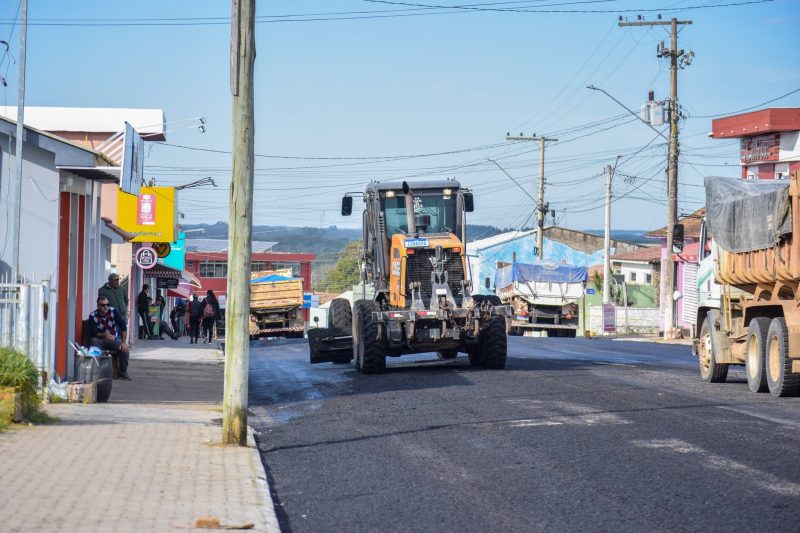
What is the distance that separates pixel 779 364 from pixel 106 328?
10.3 meters

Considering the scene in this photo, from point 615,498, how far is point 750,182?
37.1 feet

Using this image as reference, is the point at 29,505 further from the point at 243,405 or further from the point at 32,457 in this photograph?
the point at 243,405

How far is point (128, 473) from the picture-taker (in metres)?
8.52

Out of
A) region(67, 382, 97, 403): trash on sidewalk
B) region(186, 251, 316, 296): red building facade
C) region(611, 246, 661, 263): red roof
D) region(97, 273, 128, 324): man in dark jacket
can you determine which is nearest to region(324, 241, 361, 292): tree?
region(186, 251, 316, 296): red building facade

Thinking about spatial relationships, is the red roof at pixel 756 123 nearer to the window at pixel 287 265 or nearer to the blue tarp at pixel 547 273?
the blue tarp at pixel 547 273

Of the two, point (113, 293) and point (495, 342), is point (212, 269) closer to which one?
point (113, 293)

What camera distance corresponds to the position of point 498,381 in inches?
681

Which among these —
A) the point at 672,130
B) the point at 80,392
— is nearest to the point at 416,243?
the point at 80,392

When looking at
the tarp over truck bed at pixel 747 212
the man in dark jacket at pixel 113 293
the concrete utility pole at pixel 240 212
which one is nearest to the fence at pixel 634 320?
the tarp over truck bed at pixel 747 212

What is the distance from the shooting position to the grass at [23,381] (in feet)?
36.9

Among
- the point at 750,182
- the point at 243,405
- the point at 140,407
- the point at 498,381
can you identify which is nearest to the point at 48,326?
the point at 140,407

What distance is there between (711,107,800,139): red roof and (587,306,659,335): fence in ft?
38.1

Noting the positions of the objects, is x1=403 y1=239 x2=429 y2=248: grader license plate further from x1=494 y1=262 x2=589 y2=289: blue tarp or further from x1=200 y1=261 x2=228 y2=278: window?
x1=200 y1=261 x2=228 y2=278: window

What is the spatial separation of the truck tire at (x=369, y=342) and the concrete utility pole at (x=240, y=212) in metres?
9.18
